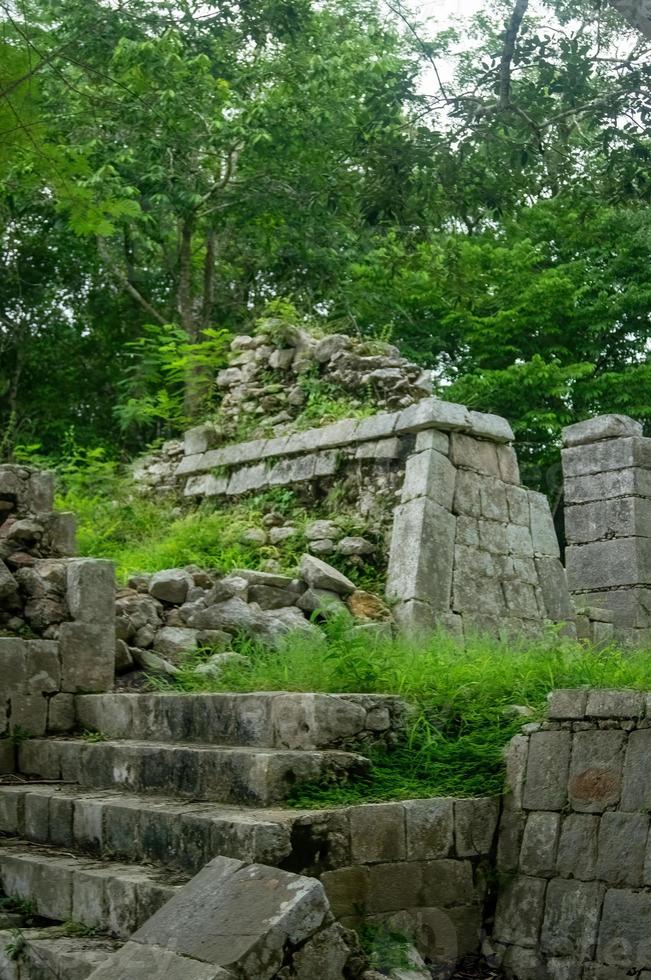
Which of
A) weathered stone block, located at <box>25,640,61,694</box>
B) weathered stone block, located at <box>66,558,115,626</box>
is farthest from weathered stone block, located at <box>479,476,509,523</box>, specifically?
weathered stone block, located at <box>25,640,61,694</box>

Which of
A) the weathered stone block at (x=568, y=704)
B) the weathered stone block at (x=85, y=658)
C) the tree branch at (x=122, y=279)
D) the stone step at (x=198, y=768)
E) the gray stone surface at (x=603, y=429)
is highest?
the tree branch at (x=122, y=279)

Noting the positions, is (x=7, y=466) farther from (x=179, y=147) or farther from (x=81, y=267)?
(x=81, y=267)

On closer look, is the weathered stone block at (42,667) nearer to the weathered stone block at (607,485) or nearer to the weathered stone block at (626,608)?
the weathered stone block at (626,608)

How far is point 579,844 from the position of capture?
18.8ft

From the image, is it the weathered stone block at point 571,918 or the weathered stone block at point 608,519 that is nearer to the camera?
the weathered stone block at point 571,918

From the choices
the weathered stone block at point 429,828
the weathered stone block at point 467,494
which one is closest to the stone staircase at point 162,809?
the weathered stone block at point 429,828

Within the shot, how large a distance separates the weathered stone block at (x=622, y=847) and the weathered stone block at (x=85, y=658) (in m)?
3.78

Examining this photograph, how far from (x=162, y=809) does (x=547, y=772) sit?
182 cm

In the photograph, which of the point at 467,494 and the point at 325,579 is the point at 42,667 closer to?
the point at 325,579

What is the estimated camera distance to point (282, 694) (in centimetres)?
632

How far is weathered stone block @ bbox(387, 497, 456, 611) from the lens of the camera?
30.7ft

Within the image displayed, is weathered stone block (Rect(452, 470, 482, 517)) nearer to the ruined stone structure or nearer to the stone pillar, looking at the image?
the ruined stone structure

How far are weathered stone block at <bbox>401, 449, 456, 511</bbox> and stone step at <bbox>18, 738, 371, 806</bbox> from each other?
3470mm

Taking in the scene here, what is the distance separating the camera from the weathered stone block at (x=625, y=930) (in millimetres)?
5281
